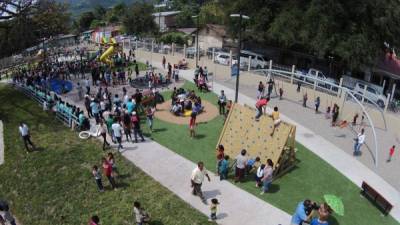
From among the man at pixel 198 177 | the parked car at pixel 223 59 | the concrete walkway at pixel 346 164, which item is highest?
the parked car at pixel 223 59

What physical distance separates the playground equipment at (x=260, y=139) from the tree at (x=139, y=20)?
49.8m

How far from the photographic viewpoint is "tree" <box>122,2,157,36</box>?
210ft

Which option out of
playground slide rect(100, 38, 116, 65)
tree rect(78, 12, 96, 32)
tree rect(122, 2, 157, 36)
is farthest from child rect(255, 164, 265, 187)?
tree rect(78, 12, 96, 32)

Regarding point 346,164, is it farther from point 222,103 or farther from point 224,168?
point 222,103

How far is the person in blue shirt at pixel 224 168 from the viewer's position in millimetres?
15195

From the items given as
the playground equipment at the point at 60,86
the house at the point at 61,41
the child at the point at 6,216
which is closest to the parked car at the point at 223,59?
the playground equipment at the point at 60,86

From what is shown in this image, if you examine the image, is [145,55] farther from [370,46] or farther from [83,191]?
[83,191]

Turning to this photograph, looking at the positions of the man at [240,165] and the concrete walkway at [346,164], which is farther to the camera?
the concrete walkway at [346,164]

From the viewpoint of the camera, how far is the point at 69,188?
15680mm

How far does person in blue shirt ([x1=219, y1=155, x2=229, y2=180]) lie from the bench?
543 centimetres

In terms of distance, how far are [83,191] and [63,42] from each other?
54.1m

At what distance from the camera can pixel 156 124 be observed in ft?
70.3

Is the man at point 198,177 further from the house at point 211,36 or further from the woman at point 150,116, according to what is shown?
the house at point 211,36

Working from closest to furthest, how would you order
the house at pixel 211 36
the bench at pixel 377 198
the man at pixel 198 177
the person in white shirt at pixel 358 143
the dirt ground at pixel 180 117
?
the man at pixel 198 177 → the bench at pixel 377 198 → the person in white shirt at pixel 358 143 → the dirt ground at pixel 180 117 → the house at pixel 211 36
